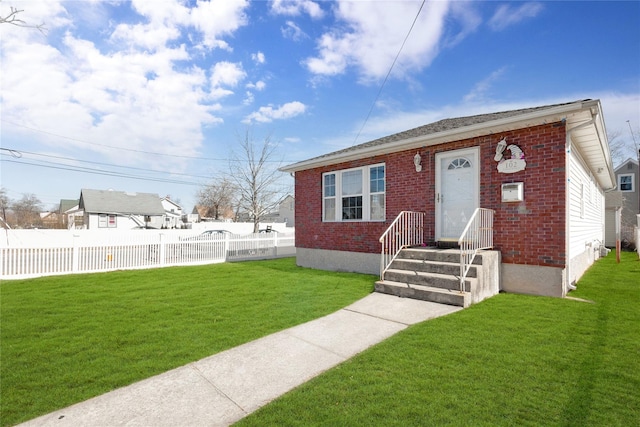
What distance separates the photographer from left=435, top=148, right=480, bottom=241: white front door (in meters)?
6.83

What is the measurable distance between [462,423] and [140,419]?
7.82ft

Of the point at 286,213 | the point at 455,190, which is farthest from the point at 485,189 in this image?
the point at 286,213

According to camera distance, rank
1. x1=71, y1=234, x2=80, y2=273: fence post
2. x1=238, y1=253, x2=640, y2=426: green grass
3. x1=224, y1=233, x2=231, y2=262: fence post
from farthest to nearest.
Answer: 1. x1=224, y1=233, x2=231, y2=262: fence post
2. x1=71, y1=234, x2=80, y2=273: fence post
3. x1=238, y1=253, x2=640, y2=426: green grass

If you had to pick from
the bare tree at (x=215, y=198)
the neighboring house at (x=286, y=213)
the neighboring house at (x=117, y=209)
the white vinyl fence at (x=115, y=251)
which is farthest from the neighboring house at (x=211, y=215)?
the white vinyl fence at (x=115, y=251)

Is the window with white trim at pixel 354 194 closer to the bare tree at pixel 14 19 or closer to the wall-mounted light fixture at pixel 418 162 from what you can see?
the wall-mounted light fixture at pixel 418 162

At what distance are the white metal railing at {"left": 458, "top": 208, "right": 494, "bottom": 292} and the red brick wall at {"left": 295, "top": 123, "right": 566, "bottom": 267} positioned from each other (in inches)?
6.2

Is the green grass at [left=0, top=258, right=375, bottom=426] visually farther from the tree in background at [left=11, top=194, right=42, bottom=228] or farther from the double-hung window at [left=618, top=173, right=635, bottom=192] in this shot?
the tree in background at [left=11, top=194, right=42, bottom=228]

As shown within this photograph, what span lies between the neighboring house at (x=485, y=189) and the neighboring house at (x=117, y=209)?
28762mm

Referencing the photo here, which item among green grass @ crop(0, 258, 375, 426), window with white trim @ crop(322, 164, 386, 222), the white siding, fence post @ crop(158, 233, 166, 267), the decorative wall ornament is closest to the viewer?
green grass @ crop(0, 258, 375, 426)

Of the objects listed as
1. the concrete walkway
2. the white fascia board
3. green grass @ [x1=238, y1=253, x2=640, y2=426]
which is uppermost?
the white fascia board

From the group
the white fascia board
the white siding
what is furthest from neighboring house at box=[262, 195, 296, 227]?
the white siding

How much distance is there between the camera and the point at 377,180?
8.64 metres

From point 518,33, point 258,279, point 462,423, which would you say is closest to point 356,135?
point 518,33

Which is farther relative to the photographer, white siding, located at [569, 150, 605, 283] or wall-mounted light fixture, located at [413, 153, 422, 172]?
wall-mounted light fixture, located at [413, 153, 422, 172]
